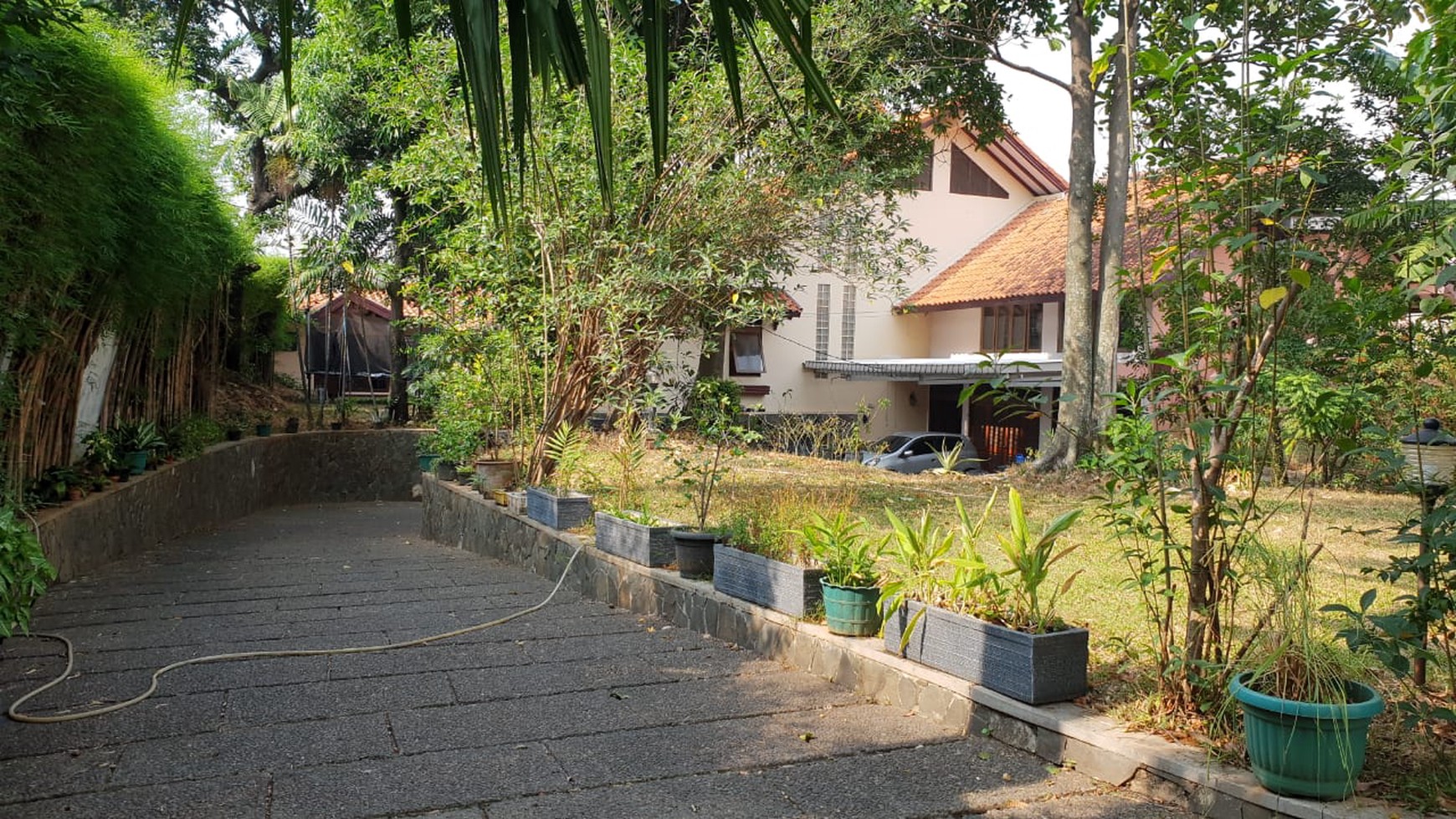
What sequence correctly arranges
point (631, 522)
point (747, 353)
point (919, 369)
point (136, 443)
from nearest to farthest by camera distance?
1. point (631, 522)
2. point (136, 443)
3. point (919, 369)
4. point (747, 353)

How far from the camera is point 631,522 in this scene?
605 centimetres

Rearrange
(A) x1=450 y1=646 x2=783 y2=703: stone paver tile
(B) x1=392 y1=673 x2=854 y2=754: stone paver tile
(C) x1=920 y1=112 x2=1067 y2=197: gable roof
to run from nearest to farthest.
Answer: (B) x1=392 y1=673 x2=854 y2=754: stone paver tile
(A) x1=450 y1=646 x2=783 y2=703: stone paver tile
(C) x1=920 y1=112 x2=1067 y2=197: gable roof

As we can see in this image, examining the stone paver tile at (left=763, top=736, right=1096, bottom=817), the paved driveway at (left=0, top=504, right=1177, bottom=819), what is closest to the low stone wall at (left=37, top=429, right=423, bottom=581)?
the paved driveway at (left=0, top=504, right=1177, bottom=819)

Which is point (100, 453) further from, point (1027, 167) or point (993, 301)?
point (1027, 167)

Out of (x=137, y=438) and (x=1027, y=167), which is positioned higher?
(x=1027, y=167)

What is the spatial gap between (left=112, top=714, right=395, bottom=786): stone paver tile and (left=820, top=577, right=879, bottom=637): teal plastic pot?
1.77m

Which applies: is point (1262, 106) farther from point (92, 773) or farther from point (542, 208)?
point (542, 208)

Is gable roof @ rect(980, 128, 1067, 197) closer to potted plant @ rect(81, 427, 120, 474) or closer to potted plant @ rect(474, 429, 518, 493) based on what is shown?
potted plant @ rect(474, 429, 518, 493)

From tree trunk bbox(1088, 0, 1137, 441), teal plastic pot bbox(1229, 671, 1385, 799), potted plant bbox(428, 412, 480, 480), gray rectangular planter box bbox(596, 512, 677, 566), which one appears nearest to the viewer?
teal plastic pot bbox(1229, 671, 1385, 799)

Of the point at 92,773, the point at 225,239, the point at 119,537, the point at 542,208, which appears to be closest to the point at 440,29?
the point at 225,239

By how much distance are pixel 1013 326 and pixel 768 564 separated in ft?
51.4

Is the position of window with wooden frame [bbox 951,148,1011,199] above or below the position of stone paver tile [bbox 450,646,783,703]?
above

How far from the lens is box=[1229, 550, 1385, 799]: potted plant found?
2.52 metres

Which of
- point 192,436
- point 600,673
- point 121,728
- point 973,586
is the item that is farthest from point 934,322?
point 121,728
